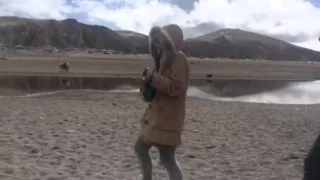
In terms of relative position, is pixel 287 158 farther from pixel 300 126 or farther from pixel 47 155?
pixel 300 126

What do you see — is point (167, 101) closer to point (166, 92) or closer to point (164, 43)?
point (166, 92)

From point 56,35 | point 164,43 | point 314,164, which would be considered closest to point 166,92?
point 164,43

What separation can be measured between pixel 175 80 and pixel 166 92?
122 millimetres

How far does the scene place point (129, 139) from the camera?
29.6ft

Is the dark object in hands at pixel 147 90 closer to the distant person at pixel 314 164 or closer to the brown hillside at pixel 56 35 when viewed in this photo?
the distant person at pixel 314 164

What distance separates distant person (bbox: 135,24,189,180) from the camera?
4.57 m

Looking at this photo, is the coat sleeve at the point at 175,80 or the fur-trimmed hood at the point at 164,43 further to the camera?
the fur-trimmed hood at the point at 164,43

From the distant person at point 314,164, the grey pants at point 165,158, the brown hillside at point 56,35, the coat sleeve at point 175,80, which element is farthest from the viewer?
the brown hillside at point 56,35

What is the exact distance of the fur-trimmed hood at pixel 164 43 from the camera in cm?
465

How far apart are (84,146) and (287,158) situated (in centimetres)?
288

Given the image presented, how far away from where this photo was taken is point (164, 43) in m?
4.66

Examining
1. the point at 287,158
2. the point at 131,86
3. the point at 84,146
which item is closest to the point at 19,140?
the point at 84,146

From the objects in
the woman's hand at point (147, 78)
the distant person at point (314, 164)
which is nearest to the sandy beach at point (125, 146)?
the woman's hand at point (147, 78)

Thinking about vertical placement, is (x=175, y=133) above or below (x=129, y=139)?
above
